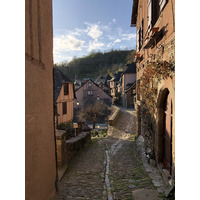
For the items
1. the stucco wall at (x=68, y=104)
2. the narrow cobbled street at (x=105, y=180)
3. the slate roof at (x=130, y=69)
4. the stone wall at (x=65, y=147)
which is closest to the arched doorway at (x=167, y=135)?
the narrow cobbled street at (x=105, y=180)

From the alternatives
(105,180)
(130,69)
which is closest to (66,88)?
(105,180)

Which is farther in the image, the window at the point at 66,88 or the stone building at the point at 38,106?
the window at the point at 66,88

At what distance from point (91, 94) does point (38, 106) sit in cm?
2556

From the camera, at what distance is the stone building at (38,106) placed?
253 cm

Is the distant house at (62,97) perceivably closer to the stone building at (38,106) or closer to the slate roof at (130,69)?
the stone building at (38,106)

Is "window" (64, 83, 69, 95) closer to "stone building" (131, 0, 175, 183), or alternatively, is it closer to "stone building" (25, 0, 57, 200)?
"stone building" (131, 0, 175, 183)

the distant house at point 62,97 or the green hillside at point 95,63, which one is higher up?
the green hillside at point 95,63

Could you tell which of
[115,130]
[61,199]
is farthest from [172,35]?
[115,130]

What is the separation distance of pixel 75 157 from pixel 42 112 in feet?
→ 15.5

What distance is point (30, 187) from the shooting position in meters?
2.53

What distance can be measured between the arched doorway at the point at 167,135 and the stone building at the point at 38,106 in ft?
10.8

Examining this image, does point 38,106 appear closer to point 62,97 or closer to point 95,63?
point 62,97

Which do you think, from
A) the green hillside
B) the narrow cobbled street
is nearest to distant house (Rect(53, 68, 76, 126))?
the narrow cobbled street

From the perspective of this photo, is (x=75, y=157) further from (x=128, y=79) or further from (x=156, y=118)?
(x=128, y=79)
